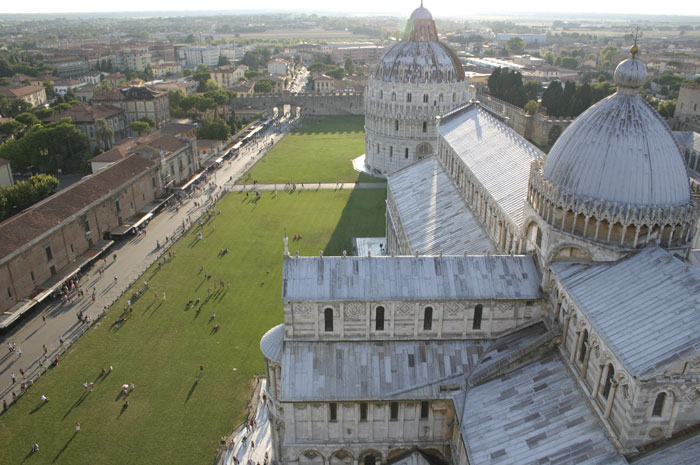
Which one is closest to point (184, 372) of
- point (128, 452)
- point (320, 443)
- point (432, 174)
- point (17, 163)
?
point (128, 452)

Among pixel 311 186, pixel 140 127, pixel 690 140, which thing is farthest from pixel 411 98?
pixel 140 127

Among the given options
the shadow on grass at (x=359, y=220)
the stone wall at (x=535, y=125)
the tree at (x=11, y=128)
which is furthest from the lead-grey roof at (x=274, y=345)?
the tree at (x=11, y=128)

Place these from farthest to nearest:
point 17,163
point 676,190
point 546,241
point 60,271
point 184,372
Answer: point 17,163
point 60,271
point 184,372
point 546,241
point 676,190

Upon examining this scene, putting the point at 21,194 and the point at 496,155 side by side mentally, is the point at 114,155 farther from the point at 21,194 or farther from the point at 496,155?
the point at 496,155

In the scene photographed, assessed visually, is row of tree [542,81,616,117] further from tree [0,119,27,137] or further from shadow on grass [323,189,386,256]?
tree [0,119,27,137]

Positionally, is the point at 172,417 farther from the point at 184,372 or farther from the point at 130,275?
the point at 130,275

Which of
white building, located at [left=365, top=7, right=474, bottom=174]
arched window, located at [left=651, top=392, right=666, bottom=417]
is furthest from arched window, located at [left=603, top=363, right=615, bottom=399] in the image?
white building, located at [left=365, top=7, right=474, bottom=174]

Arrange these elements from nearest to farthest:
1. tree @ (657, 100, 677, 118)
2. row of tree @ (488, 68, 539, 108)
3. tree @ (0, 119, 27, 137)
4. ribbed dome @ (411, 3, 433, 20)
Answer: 1. ribbed dome @ (411, 3, 433, 20)
2. tree @ (0, 119, 27, 137)
3. tree @ (657, 100, 677, 118)
4. row of tree @ (488, 68, 539, 108)
